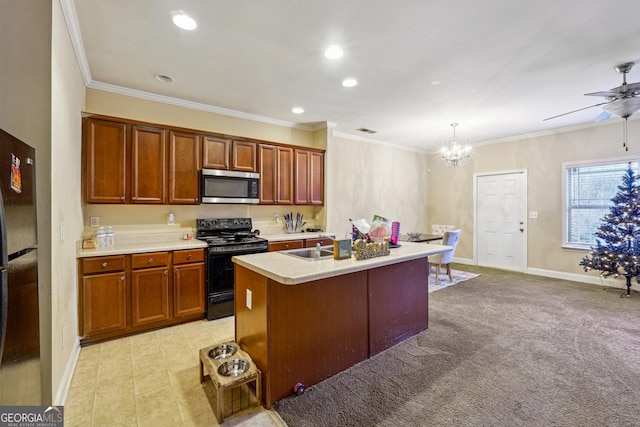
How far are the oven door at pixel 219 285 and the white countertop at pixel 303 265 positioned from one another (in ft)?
3.99

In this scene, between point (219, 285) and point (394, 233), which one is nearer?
point (394, 233)

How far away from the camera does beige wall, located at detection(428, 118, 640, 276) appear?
4.79 meters

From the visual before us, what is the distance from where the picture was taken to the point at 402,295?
284 cm

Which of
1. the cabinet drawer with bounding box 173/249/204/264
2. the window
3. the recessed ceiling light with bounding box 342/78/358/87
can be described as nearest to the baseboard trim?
the cabinet drawer with bounding box 173/249/204/264

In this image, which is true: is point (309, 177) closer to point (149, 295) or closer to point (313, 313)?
point (149, 295)

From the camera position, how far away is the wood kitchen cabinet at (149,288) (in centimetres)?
299

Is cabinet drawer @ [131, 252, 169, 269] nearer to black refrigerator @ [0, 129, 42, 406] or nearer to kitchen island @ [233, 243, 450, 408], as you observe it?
kitchen island @ [233, 243, 450, 408]

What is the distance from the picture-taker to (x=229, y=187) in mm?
3928

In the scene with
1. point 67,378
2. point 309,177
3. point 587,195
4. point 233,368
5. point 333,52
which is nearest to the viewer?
point 233,368

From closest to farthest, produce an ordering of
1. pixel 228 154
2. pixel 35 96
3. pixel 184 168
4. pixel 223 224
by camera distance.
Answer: pixel 35 96 → pixel 184 168 → pixel 228 154 → pixel 223 224

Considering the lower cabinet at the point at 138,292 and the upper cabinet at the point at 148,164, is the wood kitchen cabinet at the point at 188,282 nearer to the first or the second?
the lower cabinet at the point at 138,292

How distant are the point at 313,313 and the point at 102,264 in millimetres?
2172

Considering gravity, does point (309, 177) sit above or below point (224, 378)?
above

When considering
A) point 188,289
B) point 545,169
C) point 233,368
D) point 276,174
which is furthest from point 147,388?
point 545,169
